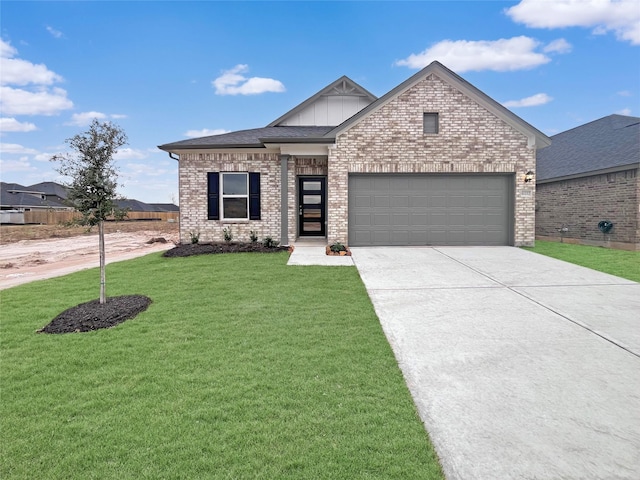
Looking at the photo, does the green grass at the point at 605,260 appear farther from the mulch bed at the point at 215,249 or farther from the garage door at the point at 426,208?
the mulch bed at the point at 215,249

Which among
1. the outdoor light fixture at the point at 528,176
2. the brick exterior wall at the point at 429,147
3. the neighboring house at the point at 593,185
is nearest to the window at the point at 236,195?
the brick exterior wall at the point at 429,147

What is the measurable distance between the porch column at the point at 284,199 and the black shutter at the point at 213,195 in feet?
8.36

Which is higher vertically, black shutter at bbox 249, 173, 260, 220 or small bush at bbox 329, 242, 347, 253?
black shutter at bbox 249, 173, 260, 220

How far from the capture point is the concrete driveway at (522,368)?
2330mm

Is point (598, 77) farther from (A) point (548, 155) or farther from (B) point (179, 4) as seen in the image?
(B) point (179, 4)

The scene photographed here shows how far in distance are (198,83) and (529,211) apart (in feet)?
65.2

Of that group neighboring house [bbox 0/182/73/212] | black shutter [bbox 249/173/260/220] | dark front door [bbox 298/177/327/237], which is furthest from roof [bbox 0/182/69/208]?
dark front door [bbox 298/177/327/237]

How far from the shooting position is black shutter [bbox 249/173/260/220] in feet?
41.7

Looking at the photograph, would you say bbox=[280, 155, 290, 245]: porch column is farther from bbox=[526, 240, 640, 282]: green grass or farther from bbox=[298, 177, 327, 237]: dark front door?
bbox=[526, 240, 640, 282]: green grass

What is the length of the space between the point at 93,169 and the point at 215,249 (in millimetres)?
6200

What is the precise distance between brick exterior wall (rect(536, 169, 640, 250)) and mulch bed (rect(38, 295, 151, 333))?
15.7m

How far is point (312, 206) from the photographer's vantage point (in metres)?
13.5

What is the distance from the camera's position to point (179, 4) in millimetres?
12711

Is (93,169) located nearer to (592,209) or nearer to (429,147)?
(429,147)
